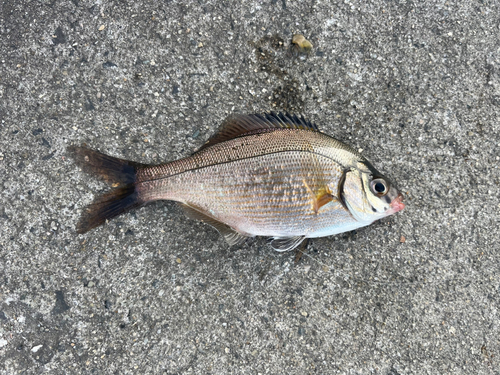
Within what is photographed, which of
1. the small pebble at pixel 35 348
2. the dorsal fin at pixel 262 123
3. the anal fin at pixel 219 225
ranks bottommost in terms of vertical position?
the small pebble at pixel 35 348

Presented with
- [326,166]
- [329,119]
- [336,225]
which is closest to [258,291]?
[336,225]

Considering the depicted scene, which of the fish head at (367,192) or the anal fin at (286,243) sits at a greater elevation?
the fish head at (367,192)

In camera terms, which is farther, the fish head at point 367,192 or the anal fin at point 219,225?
the anal fin at point 219,225

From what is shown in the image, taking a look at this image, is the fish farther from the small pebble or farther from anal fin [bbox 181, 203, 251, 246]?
the small pebble

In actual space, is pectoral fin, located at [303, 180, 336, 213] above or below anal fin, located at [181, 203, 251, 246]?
above

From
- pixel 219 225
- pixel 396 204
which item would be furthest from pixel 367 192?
A: pixel 219 225

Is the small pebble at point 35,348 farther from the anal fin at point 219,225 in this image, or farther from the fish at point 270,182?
the anal fin at point 219,225

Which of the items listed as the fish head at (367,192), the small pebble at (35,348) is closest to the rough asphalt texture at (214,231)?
the small pebble at (35,348)

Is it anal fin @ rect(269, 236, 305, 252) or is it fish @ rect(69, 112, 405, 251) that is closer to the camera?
fish @ rect(69, 112, 405, 251)

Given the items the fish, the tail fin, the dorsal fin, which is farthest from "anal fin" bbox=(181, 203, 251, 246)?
the dorsal fin
